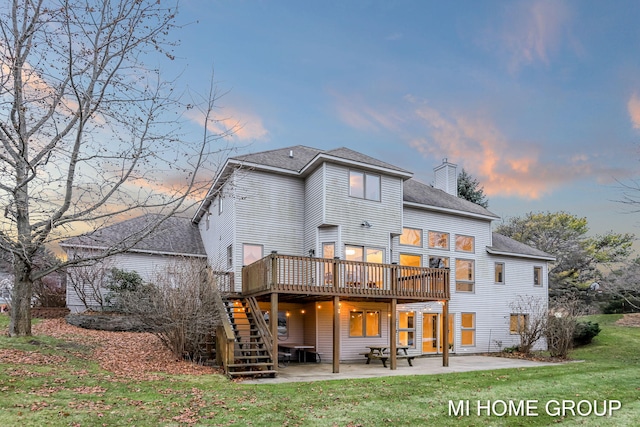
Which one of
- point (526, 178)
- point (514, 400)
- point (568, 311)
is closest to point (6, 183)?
point (514, 400)

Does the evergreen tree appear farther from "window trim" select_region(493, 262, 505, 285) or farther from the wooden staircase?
the wooden staircase

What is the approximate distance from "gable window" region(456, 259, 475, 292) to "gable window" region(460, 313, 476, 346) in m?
1.20

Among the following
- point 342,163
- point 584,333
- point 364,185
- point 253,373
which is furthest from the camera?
point 584,333

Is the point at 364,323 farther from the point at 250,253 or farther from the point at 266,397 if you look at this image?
the point at 266,397

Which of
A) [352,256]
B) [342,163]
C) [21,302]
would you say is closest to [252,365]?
[21,302]

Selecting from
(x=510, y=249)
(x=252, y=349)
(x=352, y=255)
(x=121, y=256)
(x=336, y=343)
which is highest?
(x=510, y=249)

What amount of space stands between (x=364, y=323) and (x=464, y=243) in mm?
6639

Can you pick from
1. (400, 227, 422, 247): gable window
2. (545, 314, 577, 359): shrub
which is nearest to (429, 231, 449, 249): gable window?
(400, 227, 422, 247): gable window

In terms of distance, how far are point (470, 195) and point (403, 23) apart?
67.1ft

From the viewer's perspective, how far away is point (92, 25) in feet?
27.3

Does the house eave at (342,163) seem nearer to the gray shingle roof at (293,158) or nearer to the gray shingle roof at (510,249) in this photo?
the gray shingle roof at (293,158)

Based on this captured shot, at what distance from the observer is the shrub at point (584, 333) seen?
21250mm

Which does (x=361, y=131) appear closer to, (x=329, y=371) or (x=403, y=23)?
(x=403, y=23)

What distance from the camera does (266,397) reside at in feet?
28.4
